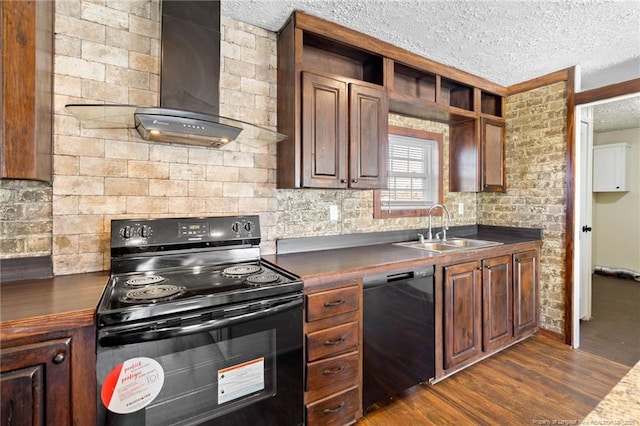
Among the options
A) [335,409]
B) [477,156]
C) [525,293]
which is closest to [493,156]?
[477,156]

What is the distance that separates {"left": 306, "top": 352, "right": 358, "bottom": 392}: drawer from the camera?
1.68m

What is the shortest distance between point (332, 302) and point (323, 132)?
113cm

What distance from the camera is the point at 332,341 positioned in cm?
174

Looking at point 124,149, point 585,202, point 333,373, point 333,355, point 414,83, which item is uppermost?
point 414,83

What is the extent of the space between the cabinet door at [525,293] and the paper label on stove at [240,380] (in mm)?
2422

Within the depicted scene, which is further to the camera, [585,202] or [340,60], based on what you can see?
[585,202]

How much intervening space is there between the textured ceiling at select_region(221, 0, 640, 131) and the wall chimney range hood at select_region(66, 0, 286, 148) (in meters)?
0.32

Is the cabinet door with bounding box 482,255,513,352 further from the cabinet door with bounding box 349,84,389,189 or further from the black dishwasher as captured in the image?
the cabinet door with bounding box 349,84,389,189

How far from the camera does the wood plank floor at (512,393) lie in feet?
6.38

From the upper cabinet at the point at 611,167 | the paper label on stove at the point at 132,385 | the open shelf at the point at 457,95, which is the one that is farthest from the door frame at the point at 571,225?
the upper cabinet at the point at 611,167

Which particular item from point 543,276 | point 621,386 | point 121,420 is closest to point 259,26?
point 121,420

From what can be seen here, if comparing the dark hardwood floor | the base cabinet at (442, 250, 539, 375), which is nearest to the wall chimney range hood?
the base cabinet at (442, 250, 539, 375)

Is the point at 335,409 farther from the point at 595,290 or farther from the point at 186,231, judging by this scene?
the point at 595,290

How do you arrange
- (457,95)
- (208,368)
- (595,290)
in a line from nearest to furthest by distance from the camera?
(208,368), (457,95), (595,290)
